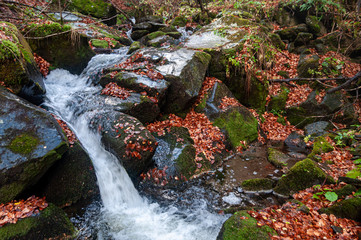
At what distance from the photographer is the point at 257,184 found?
5180 millimetres

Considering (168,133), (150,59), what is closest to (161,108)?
(168,133)

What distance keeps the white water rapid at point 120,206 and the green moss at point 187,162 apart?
1014 mm

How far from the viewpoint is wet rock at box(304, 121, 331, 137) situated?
8.00m

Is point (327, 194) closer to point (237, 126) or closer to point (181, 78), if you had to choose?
point (237, 126)

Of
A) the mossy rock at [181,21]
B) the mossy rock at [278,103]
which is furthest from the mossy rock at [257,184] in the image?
the mossy rock at [181,21]

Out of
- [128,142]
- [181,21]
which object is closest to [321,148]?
[128,142]

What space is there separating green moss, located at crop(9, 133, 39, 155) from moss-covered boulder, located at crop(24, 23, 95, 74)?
5.32m

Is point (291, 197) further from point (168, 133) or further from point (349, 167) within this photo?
point (168, 133)

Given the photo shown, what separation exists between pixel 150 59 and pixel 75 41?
3.54 meters

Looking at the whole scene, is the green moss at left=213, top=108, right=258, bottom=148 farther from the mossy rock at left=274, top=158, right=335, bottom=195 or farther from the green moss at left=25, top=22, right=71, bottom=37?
the green moss at left=25, top=22, right=71, bottom=37

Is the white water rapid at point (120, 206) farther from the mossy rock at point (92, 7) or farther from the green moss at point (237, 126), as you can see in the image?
the mossy rock at point (92, 7)

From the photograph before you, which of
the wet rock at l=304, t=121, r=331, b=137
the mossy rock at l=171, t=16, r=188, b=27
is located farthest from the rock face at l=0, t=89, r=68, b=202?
the mossy rock at l=171, t=16, r=188, b=27

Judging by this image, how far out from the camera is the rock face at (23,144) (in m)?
3.61

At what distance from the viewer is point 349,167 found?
210 inches
